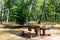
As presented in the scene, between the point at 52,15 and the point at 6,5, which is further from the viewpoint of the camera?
the point at 52,15

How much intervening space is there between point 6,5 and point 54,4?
9.22m

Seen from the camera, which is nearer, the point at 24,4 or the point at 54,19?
the point at 24,4

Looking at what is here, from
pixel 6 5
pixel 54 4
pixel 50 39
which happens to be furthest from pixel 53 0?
pixel 50 39

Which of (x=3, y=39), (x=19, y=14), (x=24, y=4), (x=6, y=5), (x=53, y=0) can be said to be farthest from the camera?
(x=53, y=0)

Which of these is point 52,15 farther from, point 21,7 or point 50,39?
point 50,39

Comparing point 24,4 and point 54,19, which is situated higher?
point 24,4

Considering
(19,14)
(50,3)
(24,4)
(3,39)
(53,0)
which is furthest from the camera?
(53,0)

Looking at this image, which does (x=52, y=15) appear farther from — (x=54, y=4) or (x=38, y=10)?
(x=38, y=10)

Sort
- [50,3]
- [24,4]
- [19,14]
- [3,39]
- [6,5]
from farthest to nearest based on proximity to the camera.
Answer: [50,3] < [6,5] < [24,4] < [19,14] < [3,39]

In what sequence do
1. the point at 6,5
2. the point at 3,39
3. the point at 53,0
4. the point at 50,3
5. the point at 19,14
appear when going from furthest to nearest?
the point at 53,0
the point at 50,3
the point at 6,5
the point at 19,14
the point at 3,39

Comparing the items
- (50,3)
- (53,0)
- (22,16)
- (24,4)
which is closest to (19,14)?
(22,16)

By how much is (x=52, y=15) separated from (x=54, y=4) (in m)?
2.10

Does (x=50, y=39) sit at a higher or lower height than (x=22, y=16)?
lower

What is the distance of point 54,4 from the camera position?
36.0 meters
